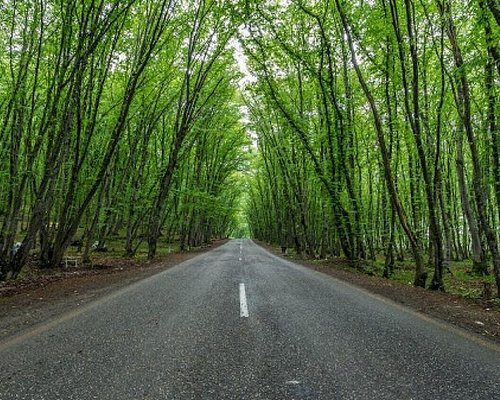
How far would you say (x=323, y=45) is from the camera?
1580 cm

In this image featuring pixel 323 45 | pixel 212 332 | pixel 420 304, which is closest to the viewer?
pixel 212 332

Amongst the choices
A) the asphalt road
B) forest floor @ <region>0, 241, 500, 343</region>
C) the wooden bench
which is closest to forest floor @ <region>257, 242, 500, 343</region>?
forest floor @ <region>0, 241, 500, 343</region>

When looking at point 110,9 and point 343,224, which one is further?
point 343,224

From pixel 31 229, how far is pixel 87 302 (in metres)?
4.54

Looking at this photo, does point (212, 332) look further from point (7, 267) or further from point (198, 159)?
point (198, 159)

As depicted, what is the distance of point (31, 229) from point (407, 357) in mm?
10420

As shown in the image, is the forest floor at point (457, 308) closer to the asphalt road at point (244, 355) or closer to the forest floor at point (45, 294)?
the asphalt road at point (244, 355)

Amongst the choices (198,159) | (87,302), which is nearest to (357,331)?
(87,302)

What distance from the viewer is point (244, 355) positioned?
4.01 m

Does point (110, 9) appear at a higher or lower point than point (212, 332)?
higher

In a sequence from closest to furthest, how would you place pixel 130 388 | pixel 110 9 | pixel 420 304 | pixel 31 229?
pixel 130 388, pixel 420 304, pixel 31 229, pixel 110 9

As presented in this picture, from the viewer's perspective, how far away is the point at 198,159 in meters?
29.6

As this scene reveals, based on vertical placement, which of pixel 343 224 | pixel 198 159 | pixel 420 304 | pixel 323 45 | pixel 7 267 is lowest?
pixel 420 304

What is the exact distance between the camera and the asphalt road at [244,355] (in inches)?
125
